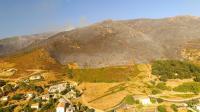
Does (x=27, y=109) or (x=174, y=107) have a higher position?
(x=27, y=109)

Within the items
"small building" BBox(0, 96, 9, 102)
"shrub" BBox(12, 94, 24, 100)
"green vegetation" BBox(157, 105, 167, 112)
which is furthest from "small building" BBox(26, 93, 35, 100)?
"green vegetation" BBox(157, 105, 167, 112)

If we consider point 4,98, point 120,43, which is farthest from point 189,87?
point 120,43

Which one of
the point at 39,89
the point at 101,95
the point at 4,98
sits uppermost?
the point at 39,89

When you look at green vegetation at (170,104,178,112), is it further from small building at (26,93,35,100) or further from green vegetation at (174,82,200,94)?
small building at (26,93,35,100)

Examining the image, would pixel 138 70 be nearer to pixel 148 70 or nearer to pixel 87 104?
pixel 148 70

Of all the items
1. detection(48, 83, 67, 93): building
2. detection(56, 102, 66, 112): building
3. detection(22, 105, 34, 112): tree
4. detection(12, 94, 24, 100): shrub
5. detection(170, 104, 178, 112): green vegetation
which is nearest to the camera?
detection(56, 102, 66, 112): building

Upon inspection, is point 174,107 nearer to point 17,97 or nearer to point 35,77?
point 17,97
